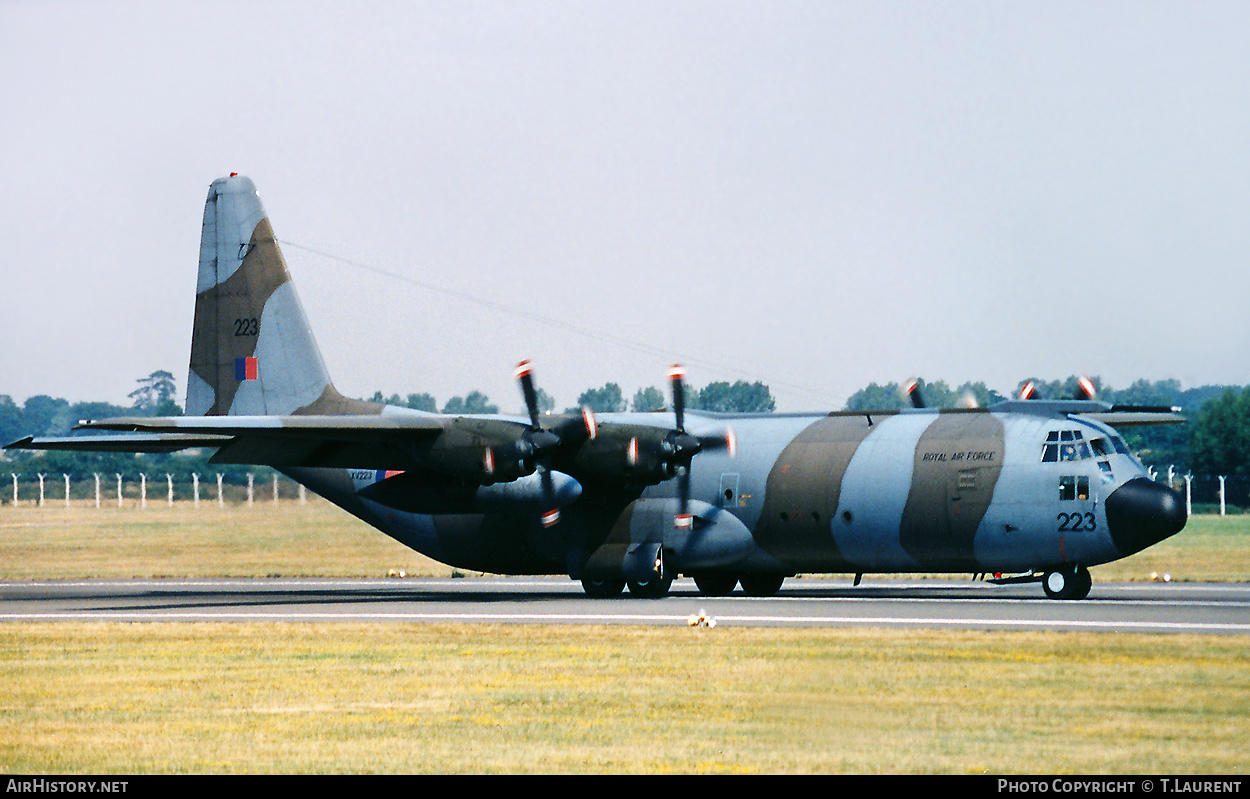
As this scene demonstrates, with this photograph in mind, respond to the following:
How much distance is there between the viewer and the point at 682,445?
32250 mm

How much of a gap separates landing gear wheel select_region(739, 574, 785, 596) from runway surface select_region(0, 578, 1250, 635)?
0.41 meters

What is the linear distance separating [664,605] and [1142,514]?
918 cm

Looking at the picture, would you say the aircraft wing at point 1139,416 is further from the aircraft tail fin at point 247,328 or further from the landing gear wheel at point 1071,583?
the aircraft tail fin at point 247,328

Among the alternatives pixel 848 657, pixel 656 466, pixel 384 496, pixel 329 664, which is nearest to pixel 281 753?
pixel 329 664

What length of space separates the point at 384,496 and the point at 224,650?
1247 cm

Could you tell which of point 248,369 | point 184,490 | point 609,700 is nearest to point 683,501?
point 248,369

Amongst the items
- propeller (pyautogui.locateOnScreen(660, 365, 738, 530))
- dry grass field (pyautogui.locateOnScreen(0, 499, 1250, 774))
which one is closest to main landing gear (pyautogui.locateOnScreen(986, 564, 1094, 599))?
propeller (pyautogui.locateOnScreen(660, 365, 738, 530))

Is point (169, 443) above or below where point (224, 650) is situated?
above

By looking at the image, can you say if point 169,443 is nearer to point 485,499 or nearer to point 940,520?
point 485,499

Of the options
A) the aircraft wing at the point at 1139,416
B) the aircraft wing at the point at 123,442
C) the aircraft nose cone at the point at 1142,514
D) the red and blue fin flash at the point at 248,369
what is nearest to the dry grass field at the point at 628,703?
the aircraft nose cone at the point at 1142,514

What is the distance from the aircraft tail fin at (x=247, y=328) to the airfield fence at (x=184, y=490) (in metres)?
18.7

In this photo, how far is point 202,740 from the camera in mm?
14953

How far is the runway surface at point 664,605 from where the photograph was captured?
25.5m

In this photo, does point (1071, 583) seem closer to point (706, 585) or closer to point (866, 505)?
point (866, 505)
